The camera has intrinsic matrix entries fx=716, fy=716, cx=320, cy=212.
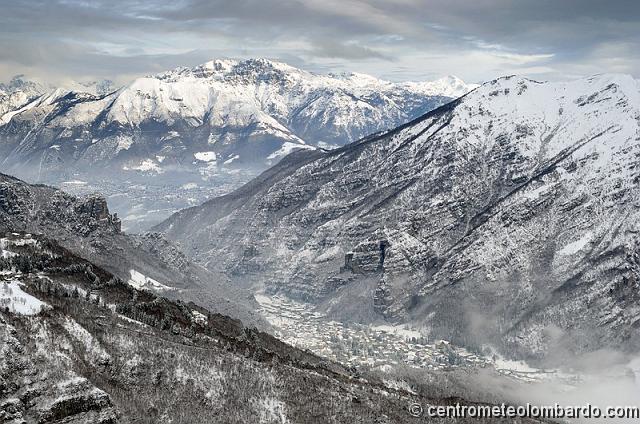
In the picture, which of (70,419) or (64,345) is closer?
(70,419)

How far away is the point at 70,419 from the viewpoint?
6727 inches

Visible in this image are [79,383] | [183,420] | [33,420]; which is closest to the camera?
[33,420]

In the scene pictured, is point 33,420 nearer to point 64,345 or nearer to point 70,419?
point 70,419

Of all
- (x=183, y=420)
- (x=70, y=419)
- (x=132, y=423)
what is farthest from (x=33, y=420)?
(x=183, y=420)

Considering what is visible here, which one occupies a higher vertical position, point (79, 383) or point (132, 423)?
point (79, 383)

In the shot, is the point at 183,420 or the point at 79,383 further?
the point at 183,420

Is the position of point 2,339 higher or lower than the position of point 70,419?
higher

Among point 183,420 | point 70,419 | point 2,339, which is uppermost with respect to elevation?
point 2,339

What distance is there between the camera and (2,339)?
607ft

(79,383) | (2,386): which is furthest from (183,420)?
(2,386)

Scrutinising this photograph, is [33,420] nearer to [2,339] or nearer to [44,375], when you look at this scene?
[44,375]

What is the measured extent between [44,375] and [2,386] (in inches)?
438

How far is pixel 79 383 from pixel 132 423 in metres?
18.0

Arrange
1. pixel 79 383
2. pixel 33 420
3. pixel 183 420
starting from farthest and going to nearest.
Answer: pixel 183 420, pixel 79 383, pixel 33 420
